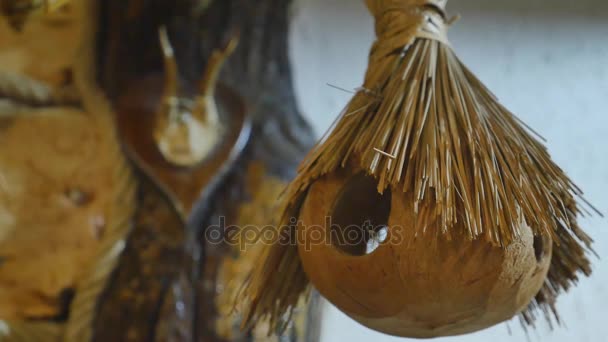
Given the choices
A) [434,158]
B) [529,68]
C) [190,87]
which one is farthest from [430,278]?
[529,68]

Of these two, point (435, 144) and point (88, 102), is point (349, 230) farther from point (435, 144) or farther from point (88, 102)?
point (88, 102)

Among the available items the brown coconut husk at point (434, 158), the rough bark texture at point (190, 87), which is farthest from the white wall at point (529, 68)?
the brown coconut husk at point (434, 158)

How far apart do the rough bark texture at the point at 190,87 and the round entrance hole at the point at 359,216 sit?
0.92ft

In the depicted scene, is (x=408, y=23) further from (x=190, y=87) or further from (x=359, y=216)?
(x=190, y=87)

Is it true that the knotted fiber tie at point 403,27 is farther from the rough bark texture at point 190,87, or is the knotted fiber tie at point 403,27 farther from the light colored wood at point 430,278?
the rough bark texture at point 190,87

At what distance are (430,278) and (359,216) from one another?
0.08 m

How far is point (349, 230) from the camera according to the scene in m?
0.42

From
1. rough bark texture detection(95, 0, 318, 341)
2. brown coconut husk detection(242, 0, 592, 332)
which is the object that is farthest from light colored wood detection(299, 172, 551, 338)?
rough bark texture detection(95, 0, 318, 341)

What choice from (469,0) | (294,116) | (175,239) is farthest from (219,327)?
(469,0)

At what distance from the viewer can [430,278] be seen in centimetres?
36

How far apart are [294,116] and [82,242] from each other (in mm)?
257

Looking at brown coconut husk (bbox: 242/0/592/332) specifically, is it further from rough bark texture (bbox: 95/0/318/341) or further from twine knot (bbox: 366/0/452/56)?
rough bark texture (bbox: 95/0/318/341)

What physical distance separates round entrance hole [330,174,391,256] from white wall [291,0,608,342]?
1.16 feet

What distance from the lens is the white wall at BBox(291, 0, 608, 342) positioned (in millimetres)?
771
